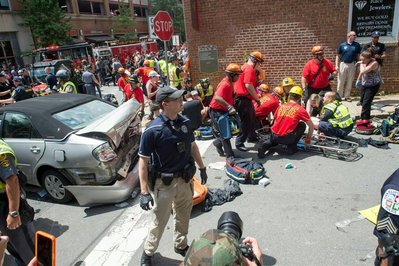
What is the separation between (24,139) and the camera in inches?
202

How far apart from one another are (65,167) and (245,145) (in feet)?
12.6

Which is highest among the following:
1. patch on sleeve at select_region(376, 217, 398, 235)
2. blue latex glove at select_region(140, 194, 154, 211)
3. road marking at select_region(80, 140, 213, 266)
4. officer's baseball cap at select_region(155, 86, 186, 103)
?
officer's baseball cap at select_region(155, 86, 186, 103)

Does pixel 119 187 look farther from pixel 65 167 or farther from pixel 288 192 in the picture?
pixel 288 192

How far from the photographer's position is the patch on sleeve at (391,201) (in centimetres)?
183

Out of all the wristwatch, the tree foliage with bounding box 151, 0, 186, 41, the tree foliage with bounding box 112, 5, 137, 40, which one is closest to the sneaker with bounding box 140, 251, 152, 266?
the wristwatch

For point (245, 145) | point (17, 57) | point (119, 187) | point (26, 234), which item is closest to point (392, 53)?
point (245, 145)

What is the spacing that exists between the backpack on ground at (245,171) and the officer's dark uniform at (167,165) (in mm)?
2054

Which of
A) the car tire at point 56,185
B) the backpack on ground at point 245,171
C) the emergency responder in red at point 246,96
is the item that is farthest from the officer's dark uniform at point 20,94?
the backpack on ground at point 245,171

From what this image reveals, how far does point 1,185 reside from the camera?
9.51 ft

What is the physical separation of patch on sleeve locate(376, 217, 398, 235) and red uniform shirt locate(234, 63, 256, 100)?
15.6 ft

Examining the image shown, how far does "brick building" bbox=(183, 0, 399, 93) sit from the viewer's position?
30.8ft

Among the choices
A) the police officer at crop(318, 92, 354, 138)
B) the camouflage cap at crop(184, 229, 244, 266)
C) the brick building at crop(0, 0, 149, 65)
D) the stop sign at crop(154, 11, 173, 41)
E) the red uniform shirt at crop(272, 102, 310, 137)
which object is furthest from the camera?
the brick building at crop(0, 0, 149, 65)

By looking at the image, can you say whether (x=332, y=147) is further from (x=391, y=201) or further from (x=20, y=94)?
(x=20, y=94)

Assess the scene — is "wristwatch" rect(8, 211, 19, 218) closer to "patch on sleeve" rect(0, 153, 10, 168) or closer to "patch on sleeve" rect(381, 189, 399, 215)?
"patch on sleeve" rect(0, 153, 10, 168)
